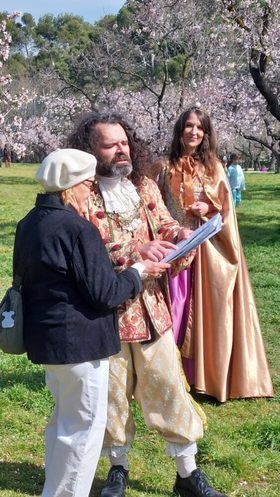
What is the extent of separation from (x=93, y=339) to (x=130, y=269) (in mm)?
340

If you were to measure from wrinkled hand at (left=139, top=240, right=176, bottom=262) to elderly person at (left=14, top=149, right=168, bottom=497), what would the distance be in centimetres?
23

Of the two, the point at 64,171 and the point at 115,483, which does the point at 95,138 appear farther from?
the point at 115,483

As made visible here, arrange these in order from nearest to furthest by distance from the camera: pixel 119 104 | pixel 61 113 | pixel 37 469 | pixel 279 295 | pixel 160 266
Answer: pixel 160 266 → pixel 37 469 → pixel 279 295 → pixel 119 104 → pixel 61 113

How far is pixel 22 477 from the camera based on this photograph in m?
3.72

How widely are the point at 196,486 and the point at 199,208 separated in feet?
5.78

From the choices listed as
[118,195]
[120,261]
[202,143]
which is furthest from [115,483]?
[202,143]

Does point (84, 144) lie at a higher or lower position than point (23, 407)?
higher

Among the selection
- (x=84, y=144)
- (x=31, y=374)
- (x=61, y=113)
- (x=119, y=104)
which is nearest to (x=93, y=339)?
(x=84, y=144)

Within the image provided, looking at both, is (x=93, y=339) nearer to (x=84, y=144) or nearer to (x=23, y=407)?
(x=84, y=144)

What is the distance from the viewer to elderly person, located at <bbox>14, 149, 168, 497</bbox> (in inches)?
105

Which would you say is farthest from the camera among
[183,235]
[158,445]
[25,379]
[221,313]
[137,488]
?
[25,379]

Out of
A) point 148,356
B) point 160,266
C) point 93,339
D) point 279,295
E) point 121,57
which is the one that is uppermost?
point 121,57

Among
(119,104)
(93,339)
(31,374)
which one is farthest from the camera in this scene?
(119,104)

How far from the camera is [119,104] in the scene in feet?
91.5
